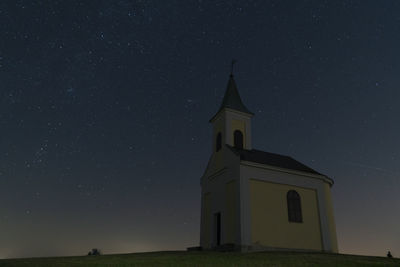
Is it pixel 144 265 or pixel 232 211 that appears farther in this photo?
pixel 232 211

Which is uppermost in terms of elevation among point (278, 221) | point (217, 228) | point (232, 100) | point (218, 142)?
point (232, 100)

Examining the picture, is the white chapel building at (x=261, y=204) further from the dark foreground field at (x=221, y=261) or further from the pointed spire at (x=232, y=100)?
the dark foreground field at (x=221, y=261)

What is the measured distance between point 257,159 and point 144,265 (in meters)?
13.2

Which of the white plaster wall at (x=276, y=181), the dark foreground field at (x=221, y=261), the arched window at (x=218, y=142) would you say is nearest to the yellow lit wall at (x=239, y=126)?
the arched window at (x=218, y=142)

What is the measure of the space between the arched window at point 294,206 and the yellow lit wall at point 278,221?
10.4 inches

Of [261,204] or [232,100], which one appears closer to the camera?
[261,204]

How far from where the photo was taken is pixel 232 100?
26062 millimetres

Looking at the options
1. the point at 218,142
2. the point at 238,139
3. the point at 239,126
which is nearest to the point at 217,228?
the point at 218,142

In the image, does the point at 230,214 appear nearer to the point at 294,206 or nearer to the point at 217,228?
the point at 217,228

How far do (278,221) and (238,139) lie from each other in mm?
7315

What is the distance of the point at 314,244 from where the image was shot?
2014cm

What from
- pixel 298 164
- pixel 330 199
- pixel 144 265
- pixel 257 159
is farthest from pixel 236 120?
pixel 144 265

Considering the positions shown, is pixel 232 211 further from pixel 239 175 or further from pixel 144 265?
pixel 144 265

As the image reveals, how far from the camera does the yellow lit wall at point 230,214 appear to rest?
64.2 feet
